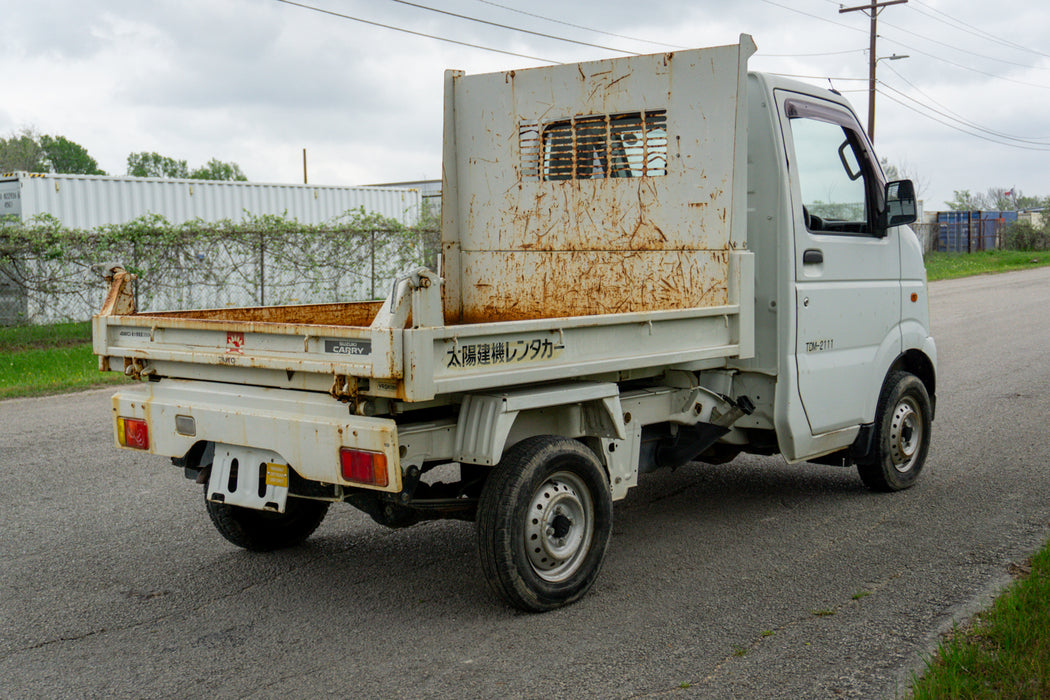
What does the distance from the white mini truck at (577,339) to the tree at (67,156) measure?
2246 inches

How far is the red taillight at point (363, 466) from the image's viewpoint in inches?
161

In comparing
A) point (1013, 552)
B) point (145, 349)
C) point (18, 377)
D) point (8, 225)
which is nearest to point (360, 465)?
point (145, 349)

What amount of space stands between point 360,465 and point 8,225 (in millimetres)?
13851

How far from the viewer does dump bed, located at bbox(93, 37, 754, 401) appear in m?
4.10

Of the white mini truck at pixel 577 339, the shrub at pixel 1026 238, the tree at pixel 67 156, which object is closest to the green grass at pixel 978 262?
the shrub at pixel 1026 238

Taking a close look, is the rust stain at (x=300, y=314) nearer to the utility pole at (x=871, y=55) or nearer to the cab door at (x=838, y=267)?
the cab door at (x=838, y=267)

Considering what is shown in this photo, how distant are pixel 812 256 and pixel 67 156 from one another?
61539 millimetres

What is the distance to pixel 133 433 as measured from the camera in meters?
5.01

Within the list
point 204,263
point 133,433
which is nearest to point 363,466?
point 133,433

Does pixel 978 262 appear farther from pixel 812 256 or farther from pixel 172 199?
pixel 812 256

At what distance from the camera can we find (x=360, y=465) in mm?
4156

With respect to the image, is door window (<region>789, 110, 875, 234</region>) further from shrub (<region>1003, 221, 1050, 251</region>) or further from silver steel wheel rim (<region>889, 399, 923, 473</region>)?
shrub (<region>1003, 221, 1050, 251</region>)

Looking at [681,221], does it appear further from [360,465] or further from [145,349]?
[145,349]

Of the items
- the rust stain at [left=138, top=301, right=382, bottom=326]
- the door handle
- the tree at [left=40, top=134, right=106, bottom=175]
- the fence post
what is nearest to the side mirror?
the door handle
